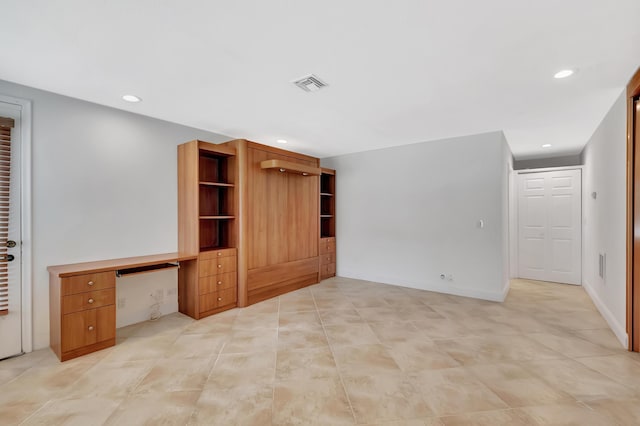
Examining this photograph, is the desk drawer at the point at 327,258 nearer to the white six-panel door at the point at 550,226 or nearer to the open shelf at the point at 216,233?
the open shelf at the point at 216,233

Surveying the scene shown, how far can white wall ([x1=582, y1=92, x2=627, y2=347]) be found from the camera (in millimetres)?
2928

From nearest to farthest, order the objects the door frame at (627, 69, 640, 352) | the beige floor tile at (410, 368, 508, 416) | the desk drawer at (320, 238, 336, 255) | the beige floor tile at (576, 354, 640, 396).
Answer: the beige floor tile at (410, 368, 508, 416)
the beige floor tile at (576, 354, 640, 396)
the door frame at (627, 69, 640, 352)
the desk drawer at (320, 238, 336, 255)

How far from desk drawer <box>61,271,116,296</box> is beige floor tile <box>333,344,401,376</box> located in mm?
2339

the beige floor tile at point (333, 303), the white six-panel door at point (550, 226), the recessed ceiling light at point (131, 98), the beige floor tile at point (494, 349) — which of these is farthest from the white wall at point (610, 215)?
the recessed ceiling light at point (131, 98)

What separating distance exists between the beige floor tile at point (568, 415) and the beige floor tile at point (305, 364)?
4.51 feet

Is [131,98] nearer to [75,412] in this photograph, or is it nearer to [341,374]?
[75,412]

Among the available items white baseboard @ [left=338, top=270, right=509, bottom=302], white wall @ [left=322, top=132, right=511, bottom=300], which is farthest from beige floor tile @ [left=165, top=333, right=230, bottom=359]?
white wall @ [left=322, top=132, right=511, bottom=300]

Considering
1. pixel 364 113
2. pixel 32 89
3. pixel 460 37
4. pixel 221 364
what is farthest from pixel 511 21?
pixel 32 89

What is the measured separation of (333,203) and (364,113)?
9.26 ft

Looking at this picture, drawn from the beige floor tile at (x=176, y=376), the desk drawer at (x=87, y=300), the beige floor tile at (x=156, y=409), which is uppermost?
the desk drawer at (x=87, y=300)

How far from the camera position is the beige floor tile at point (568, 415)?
176cm

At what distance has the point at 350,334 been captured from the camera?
3.09 m

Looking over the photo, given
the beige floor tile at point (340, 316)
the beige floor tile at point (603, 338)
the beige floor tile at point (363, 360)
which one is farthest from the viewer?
the beige floor tile at point (340, 316)

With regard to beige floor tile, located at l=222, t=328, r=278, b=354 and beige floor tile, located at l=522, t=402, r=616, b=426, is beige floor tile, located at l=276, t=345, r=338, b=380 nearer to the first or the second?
beige floor tile, located at l=222, t=328, r=278, b=354
